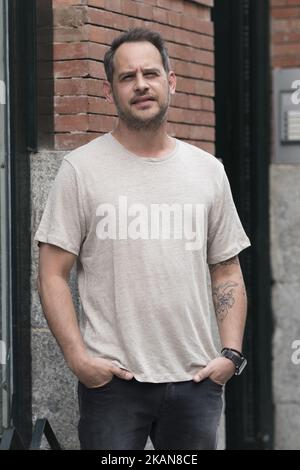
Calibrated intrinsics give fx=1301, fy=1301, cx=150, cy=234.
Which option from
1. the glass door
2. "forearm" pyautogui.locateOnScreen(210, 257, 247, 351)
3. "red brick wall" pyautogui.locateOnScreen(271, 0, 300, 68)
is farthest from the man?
"red brick wall" pyautogui.locateOnScreen(271, 0, 300, 68)

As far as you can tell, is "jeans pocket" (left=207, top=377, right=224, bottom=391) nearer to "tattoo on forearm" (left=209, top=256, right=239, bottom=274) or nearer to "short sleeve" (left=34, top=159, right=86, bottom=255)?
"tattoo on forearm" (left=209, top=256, right=239, bottom=274)

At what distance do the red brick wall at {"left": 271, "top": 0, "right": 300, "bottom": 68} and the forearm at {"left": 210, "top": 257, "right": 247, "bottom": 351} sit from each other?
390 cm

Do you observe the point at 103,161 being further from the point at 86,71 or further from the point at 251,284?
the point at 251,284

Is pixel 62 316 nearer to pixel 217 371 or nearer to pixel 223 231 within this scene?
pixel 217 371

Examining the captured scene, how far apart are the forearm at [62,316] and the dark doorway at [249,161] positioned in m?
3.70

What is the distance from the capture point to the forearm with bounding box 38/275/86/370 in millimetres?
4449

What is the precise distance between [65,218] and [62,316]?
1.11 ft

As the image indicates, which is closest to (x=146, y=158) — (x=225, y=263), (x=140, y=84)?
(x=140, y=84)

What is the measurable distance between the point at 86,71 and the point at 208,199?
142 cm

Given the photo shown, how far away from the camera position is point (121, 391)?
14.7 ft

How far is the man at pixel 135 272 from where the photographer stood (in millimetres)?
4473

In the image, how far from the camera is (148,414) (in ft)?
14.9

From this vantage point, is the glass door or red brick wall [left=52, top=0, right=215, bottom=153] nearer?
the glass door

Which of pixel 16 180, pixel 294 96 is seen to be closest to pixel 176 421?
pixel 16 180
